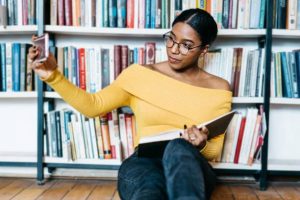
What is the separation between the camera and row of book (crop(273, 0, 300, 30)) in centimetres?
166

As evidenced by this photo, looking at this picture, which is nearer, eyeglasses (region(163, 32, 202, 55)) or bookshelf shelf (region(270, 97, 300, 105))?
eyeglasses (region(163, 32, 202, 55))

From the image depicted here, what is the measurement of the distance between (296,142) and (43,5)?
151 cm

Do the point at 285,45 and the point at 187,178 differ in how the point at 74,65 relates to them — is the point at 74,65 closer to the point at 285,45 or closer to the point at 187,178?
the point at 187,178

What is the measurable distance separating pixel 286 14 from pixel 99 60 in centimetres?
93

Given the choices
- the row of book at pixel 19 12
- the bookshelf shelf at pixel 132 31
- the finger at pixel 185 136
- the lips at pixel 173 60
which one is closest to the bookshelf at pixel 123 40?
the bookshelf shelf at pixel 132 31

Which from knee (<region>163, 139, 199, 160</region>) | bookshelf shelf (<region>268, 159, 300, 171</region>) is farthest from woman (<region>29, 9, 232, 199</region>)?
bookshelf shelf (<region>268, 159, 300, 171</region>)

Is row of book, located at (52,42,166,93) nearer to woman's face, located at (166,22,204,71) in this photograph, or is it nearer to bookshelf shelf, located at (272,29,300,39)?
woman's face, located at (166,22,204,71)

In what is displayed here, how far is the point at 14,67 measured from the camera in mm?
1715

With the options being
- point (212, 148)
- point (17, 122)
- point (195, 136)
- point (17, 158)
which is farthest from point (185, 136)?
point (17, 122)

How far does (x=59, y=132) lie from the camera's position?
1.74 meters

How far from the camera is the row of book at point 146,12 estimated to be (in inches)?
66.0

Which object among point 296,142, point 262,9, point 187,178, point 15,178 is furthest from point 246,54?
point 15,178

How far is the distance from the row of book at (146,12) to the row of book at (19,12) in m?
0.09

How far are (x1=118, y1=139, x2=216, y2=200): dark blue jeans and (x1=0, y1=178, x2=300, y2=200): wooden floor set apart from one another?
56 cm
